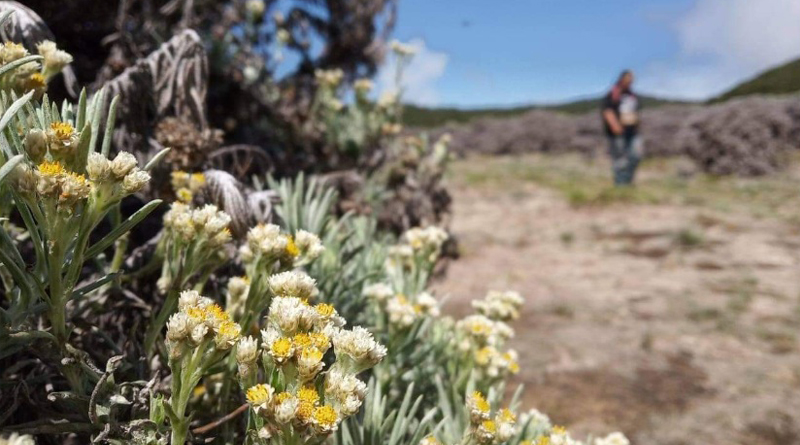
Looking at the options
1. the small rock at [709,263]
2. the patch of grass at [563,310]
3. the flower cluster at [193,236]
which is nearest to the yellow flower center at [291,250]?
the flower cluster at [193,236]

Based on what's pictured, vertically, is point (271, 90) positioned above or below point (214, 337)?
above

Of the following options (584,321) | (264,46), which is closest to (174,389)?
→ (264,46)

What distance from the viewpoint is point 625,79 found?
37.2ft

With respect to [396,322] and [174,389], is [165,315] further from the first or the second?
[396,322]

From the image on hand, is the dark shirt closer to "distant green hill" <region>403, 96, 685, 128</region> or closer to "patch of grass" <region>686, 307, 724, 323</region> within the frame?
"patch of grass" <region>686, 307, 724, 323</region>

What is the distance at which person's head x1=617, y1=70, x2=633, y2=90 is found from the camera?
11289mm

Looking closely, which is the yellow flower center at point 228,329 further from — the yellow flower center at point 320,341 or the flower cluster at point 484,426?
the flower cluster at point 484,426

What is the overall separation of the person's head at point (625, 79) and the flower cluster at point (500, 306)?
1073 centimetres

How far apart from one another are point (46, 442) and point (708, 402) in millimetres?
3652

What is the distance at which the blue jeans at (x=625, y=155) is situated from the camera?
37.8 feet

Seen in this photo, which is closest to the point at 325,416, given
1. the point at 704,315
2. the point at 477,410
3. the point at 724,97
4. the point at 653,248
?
the point at 477,410

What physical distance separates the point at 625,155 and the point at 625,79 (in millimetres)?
1478

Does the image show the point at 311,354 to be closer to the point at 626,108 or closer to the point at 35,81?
the point at 35,81

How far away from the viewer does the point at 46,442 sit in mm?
987
